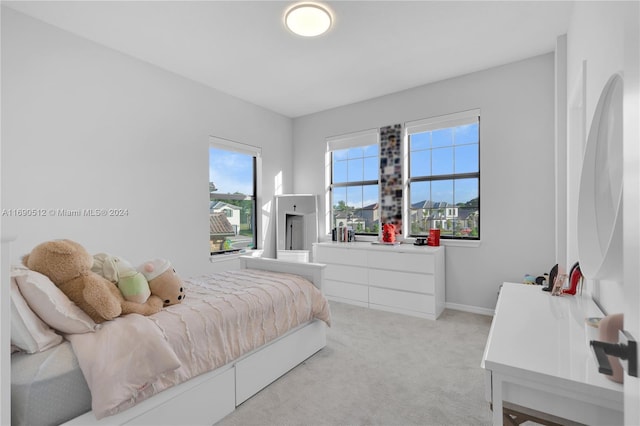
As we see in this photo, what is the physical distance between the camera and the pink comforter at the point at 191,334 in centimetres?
127

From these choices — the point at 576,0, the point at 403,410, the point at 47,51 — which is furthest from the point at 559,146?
the point at 47,51

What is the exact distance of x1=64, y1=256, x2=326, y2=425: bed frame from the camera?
1406mm

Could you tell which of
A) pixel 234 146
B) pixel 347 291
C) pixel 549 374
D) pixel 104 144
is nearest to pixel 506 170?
pixel 347 291

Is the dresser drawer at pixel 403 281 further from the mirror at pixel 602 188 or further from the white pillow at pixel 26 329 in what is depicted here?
the white pillow at pixel 26 329

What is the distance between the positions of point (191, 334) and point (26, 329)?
0.66 meters

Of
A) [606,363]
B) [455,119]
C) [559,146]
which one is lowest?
[606,363]

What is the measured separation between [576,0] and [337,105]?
2.84 metres

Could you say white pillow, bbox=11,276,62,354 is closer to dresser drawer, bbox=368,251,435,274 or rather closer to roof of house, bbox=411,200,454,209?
dresser drawer, bbox=368,251,435,274

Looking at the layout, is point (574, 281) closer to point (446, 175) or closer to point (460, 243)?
point (460, 243)

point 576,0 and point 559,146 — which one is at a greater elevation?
point 576,0

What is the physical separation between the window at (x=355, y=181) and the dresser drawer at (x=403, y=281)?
2.78ft

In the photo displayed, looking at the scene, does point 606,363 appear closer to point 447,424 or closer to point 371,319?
point 447,424

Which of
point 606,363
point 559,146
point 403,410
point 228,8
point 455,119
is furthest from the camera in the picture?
point 455,119

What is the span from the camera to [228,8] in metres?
2.36
